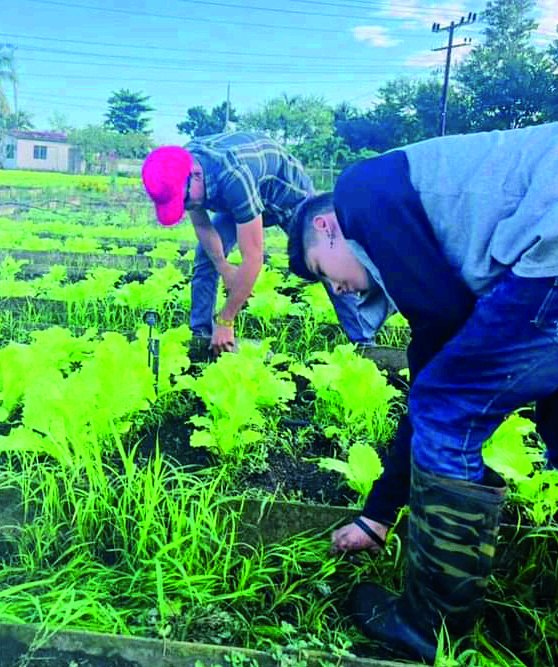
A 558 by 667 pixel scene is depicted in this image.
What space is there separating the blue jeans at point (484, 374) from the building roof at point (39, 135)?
631 cm

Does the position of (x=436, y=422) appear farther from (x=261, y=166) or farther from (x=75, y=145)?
→ (x=75, y=145)

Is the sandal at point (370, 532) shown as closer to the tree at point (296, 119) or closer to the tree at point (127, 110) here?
the tree at point (296, 119)

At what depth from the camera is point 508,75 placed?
539 centimetres

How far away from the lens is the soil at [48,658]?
1.12m

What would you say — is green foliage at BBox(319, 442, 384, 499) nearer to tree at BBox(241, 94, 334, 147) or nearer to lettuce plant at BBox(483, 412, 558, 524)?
lettuce plant at BBox(483, 412, 558, 524)

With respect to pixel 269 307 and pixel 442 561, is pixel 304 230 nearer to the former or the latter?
pixel 442 561

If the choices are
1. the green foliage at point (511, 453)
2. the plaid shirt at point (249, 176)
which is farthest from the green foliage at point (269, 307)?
the green foliage at point (511, 453)

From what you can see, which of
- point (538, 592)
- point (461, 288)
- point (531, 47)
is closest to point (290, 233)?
point (461, 288)

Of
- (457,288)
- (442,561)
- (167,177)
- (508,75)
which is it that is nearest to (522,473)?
(442,561)

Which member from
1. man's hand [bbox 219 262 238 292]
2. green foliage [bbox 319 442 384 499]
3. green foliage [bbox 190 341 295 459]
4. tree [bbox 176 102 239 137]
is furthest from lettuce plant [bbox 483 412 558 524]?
tree [bbox 176 102 239 137]

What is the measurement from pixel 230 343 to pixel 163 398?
56 centimetres

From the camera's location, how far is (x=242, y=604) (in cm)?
129

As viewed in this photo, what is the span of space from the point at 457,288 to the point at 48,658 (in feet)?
3.07

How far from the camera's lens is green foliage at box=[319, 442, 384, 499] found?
1.50 meters
